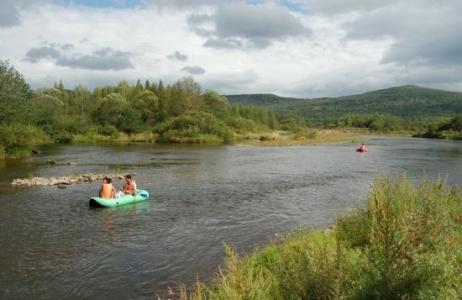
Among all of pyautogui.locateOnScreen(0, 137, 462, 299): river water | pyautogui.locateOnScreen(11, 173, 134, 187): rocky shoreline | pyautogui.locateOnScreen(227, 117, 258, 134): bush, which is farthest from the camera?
pyautogui.locateOnScreen(227, 117, 258, 134): bush

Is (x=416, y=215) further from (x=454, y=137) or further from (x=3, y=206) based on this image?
(x=454, y=137)

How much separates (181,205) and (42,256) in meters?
10.0

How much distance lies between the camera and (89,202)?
78.2 feet

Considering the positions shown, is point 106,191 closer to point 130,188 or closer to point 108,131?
point 130,188

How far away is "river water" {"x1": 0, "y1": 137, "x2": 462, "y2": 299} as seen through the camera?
44.0 feet

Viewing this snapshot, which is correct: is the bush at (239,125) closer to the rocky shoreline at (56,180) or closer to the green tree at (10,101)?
the green tree at (10,101)

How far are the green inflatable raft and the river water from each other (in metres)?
0.38

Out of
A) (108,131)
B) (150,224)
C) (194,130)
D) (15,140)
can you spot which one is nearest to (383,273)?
(150,224)

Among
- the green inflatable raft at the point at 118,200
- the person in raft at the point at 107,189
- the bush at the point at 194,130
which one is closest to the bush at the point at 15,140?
the person in raft at the point at 107,189

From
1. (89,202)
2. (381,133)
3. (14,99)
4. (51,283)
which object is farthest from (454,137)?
(51,283)

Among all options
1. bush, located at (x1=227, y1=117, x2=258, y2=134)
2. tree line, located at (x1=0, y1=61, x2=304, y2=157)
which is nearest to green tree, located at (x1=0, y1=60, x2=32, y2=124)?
tree line, located at (x1=0, y1=61, x2=304, y2=157)

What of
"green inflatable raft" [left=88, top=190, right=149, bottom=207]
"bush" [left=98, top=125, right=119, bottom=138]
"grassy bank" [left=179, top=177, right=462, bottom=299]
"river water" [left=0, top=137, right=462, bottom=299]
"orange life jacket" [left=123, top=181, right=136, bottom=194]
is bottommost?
"river water" [left=0, top=137, right=462, bottom=299]

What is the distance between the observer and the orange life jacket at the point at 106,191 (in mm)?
23969

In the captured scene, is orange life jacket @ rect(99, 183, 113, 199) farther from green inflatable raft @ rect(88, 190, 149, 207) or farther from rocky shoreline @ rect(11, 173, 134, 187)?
rocky shoreline @ rect(11, 173, 134, 187)
